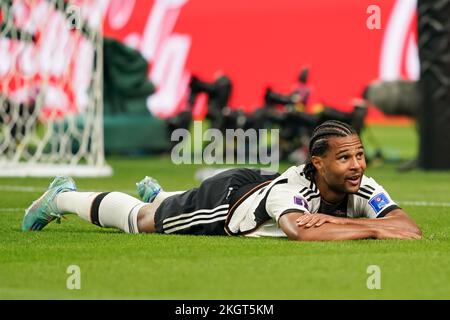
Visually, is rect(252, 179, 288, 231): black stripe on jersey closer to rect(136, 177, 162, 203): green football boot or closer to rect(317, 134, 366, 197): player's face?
rect(317, 134, 366, 197): player's face

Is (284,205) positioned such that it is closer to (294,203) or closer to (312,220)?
(294,203)

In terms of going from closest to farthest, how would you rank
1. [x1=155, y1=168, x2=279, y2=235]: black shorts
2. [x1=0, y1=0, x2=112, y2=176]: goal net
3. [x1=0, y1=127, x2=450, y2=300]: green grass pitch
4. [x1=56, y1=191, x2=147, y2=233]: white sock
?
1. [x1=0, y1=127, x2=450, y2=300]: green grass pitch
2. [x1=155, y1=168, x2=279, y2=235]: black shorts
3. [x1=56, y1=191, x2=147, y2=233]: white sock
4. [x1=0, y1=0, x2=112, y2=176]: goal net

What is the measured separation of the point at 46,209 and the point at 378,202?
2109mm

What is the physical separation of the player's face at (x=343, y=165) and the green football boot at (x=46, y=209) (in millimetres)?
1790

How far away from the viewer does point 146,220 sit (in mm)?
8125

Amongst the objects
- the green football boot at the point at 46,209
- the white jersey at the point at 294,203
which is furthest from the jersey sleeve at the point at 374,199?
the green football boot at the point at 46,209

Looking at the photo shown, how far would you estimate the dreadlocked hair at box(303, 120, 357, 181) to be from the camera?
24.0 ft

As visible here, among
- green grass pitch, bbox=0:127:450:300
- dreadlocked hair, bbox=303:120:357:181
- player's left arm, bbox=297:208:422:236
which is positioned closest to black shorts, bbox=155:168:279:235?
green grass pitch, bbox=0:127:450:300

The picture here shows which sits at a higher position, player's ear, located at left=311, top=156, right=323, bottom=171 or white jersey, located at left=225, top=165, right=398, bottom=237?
player's ear, located at left=311, top=156, right=323, bottom=171

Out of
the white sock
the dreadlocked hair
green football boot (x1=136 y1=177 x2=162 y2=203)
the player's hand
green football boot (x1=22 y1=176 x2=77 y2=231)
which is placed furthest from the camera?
green football boot (x1=136 y1=177 x2=162 y2=203)

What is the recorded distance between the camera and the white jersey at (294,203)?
7.29m
